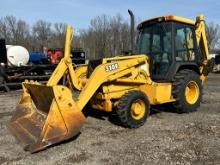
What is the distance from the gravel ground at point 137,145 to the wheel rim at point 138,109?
27 centimetres

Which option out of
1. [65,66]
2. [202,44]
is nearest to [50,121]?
[65,66]

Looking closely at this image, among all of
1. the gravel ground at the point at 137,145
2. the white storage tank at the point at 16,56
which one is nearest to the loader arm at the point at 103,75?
the gravel ground at the point at 137,145

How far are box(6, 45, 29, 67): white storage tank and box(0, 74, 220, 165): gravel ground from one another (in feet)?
30.5

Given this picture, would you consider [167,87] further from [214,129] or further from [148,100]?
[214,129]

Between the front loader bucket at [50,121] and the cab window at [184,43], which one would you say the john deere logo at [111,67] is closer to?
the front loader bucket at [50,121]

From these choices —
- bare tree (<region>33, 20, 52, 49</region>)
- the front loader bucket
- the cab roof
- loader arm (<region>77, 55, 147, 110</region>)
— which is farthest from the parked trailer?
bare tree (<region>33, 20, 52, 49</region>)

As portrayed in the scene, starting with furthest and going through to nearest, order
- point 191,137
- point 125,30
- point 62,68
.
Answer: point 125,30 < point 62,68 < point 191,137

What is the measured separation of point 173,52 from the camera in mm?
8297

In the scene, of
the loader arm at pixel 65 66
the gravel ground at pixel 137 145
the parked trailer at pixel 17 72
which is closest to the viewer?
the gravel ground at pixel 137 145

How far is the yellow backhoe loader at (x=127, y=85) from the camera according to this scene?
6020 mm

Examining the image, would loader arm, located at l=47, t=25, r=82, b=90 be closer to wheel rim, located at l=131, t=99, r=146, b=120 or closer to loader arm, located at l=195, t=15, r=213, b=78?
wheel rim, located at l=131, t=99, r=146, b=120

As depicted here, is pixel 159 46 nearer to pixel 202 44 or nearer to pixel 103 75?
pixel 202 44

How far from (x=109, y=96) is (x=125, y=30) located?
136ft

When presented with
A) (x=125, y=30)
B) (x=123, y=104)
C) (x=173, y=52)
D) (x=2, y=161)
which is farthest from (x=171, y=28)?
(x=125, y=30)
